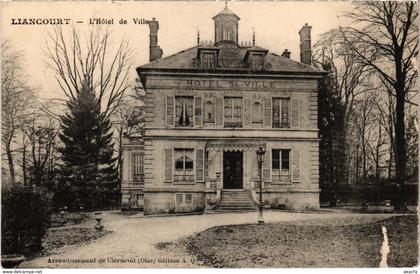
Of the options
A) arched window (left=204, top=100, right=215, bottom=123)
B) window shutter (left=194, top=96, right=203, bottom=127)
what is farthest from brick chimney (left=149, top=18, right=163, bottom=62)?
arched window (left=204, top=100, right=215, bottom=123)

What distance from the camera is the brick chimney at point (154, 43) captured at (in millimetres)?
12698

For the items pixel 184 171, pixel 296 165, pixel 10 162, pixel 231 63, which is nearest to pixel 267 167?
pixel 296 165

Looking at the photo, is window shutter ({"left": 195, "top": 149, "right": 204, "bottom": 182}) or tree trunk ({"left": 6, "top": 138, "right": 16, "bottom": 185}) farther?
window shutter ({"left": 195, "top": 149, "right": 204, "bottom": 182})

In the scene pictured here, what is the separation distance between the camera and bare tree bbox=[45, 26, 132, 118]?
12.7 meters

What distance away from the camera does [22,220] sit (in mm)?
10953

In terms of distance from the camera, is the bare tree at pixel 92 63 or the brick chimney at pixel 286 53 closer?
the bare tree at pixel 92 63

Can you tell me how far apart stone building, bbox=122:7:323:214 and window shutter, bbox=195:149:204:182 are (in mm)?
14

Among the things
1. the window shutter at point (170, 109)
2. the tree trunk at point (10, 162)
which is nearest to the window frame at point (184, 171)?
the window shutter at point (170, 109)

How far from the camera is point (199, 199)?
16.6m

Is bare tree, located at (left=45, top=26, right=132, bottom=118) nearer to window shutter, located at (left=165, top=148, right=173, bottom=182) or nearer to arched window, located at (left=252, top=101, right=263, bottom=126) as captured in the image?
window shutter, located at (left=165, top=148, right=173, bottom=182)

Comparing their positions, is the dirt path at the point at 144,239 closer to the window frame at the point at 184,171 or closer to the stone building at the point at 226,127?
the stone building at the point at 226,127

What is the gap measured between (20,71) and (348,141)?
1089 centimetres

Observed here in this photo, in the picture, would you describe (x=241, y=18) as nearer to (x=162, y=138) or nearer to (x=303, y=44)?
(x=303, y=44)

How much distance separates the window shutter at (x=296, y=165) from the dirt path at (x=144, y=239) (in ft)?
4.87
